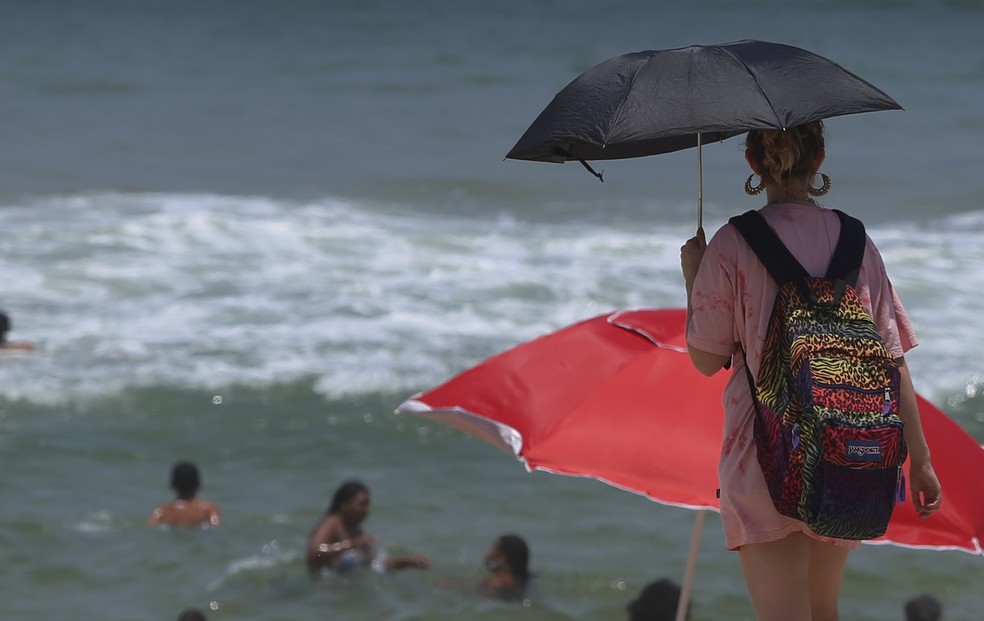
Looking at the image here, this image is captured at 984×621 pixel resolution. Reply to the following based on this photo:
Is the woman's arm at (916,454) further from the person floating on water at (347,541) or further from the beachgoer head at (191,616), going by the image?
the person floating on water at (347,541)

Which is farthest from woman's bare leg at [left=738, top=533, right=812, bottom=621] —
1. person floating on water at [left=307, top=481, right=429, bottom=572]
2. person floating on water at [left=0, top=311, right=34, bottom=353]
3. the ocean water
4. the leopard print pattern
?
person floating on water at [left=0, top=311, right=34, bottom=353]

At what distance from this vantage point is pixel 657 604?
20.7 ft

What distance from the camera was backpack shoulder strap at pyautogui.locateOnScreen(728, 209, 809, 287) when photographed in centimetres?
261

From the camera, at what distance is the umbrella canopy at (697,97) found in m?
2.66

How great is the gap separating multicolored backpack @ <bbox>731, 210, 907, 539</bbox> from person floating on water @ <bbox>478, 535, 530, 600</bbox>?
4.62 metres

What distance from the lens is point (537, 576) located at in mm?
7273

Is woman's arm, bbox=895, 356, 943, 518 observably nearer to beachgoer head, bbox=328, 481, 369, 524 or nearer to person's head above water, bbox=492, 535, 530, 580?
person's head above water, bbox=492, 535, 530, 580

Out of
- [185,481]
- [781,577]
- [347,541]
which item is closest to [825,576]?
[781,577]

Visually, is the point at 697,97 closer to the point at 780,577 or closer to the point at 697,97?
the point at 697,97

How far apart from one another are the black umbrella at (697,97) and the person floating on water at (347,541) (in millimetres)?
4721

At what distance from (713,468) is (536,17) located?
29121mm

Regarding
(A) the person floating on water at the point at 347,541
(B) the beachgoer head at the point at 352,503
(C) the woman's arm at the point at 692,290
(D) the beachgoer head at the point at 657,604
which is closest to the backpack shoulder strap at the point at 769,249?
(C) the woman's arm at the point at 692,290

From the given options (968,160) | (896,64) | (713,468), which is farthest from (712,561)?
(896,64)

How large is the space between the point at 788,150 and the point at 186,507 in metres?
5.74
